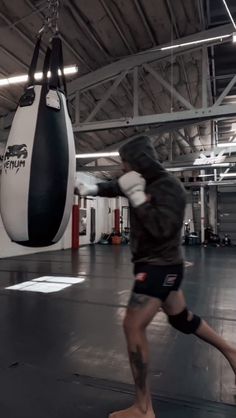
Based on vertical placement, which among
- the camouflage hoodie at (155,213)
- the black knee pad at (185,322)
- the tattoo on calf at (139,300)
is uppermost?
the camouflage hoodie at (155,213)

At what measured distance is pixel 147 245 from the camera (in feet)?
4.69

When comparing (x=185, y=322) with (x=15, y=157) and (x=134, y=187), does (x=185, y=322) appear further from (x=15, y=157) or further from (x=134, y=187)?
(x=15, y=157)

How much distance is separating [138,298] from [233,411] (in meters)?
0.79

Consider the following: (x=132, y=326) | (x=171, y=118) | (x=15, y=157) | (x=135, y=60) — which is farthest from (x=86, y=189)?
(x=135, y=60)

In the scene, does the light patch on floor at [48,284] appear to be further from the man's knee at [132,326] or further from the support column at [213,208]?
the support column at [213,208]

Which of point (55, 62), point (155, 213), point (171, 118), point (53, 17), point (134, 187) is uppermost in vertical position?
point (171, 118)

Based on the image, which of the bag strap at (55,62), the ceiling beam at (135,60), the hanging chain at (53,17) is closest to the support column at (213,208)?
the ceiling beam at (135,60)

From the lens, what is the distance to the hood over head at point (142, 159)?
146 centimetres

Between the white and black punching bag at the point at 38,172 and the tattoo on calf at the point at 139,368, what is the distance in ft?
2.52

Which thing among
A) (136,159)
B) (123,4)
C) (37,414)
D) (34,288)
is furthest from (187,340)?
(123,4)

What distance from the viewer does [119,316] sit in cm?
315

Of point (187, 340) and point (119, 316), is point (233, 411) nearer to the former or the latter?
point (187, 340)

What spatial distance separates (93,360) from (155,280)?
109 centimetres

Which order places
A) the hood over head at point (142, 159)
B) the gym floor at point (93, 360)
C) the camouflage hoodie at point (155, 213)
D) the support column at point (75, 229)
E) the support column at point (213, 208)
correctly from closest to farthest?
the camouflage hoodie at point (155, 213) < the hood over head at point (142, 159) < the gym floor at point (93, 360) < the support column at point (75, 229) < the support column at point (213, 208)
